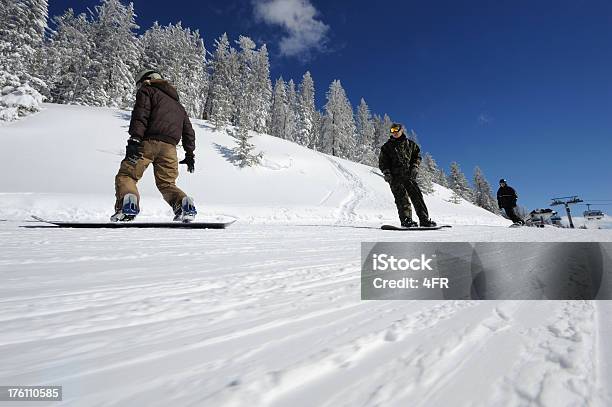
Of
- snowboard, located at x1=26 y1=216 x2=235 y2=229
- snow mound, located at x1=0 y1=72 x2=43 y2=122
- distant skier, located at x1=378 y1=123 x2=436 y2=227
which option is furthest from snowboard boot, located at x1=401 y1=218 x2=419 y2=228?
snow mound, located at x1=0 y1=72 x2=43 y2=122

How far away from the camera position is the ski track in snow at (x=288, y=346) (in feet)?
1.64

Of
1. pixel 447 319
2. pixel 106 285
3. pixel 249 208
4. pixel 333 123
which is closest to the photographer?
pixel 447 319

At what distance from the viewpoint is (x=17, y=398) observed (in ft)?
1.62

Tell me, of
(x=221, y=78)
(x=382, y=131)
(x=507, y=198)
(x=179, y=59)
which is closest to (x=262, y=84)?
(x=221, y=78)

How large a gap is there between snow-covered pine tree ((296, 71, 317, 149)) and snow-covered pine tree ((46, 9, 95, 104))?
28661 millimetres

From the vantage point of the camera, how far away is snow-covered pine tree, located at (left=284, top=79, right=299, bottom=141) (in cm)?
5731

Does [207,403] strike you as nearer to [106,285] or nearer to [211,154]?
[106,285]

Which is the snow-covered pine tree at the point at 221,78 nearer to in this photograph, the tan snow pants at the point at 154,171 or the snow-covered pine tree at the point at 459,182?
the snow-covered pine tree at the point at 459,182

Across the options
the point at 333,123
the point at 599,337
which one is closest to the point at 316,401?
the point at 599,337

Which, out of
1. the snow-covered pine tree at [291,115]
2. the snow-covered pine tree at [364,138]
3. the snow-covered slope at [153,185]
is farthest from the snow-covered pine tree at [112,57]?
the snow-covered pine tree at [364,138]

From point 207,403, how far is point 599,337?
804 mm

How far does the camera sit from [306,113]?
52.8 m

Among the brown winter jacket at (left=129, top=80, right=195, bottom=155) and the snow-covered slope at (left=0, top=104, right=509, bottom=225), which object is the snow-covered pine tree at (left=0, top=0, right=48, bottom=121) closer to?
the snow-covered slope at (left=0, top=104, right=509, bottom=225)

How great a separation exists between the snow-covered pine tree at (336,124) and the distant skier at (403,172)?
143 feet
